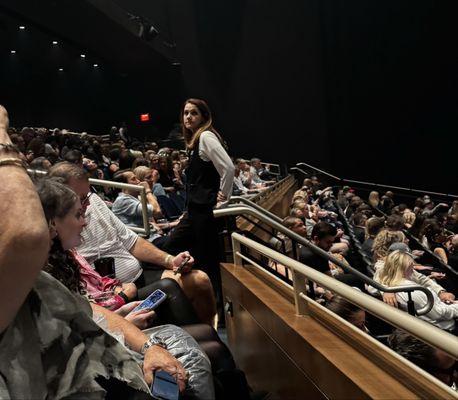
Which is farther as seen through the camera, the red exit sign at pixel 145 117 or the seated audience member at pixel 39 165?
the red exit sign at pixel 145 117

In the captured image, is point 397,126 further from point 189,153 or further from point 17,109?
point 189,153

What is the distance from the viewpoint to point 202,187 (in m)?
3.54

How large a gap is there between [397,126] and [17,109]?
8751 mm

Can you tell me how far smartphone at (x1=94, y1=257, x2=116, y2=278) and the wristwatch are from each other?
1077 mm

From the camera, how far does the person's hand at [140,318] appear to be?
1.97 m

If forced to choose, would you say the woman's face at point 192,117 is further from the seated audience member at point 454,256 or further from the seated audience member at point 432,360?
the seated audience member at point 454,256

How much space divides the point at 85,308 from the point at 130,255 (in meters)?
1.74

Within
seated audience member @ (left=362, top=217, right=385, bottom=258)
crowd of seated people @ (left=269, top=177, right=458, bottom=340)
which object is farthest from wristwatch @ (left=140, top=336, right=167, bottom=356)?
seated audience member @ (left=362, top=217, right=385, bottom=258)

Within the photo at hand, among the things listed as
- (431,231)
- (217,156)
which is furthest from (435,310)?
(431,231)

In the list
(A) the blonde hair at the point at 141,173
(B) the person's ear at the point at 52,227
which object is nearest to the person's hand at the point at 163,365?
(B) the person's ear at the point at 52,227

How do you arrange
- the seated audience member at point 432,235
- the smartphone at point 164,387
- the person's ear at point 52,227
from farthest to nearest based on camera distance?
the seated audience member at point 432,235 → the smartphone at point 164,387 → the person's ear at point 52,227

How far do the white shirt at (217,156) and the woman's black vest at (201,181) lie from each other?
0.06 meters

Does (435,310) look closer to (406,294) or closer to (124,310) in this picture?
(406,294)

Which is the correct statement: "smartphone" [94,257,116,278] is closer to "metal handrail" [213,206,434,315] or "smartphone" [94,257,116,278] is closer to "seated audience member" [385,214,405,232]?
"metal handrail" [213,206,434,315]
